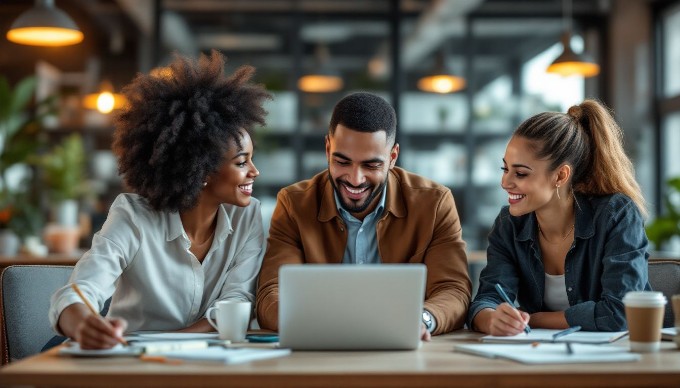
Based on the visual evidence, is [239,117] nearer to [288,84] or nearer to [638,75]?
[288,84]

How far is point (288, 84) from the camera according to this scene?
6973mm

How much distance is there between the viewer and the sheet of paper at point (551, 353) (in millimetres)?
1521

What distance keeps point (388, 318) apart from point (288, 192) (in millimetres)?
979

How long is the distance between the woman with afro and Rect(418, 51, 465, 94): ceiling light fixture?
4.41m

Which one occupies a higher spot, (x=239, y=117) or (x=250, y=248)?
(x=239, y=117)

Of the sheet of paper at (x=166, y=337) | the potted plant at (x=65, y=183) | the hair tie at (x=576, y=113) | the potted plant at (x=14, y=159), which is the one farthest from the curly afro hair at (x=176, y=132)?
the potted plant at (x=65, y=183)

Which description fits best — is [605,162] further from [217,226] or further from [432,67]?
[432,67]

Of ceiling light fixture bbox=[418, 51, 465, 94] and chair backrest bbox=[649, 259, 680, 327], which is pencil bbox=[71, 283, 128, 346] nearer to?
chair backrest bbox=[649, 259, 680, 327]

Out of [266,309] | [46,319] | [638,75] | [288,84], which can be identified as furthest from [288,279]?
[638,75]

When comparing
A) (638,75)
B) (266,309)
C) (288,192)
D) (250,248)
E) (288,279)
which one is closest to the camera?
(288,279)

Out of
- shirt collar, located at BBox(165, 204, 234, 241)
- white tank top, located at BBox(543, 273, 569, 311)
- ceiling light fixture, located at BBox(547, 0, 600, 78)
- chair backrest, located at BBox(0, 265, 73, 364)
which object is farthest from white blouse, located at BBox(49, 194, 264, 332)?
ceiling light fixture, located at BBox(547, 0, 600, 78)

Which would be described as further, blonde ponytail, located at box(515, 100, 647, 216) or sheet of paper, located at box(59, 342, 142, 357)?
blonde ponytail, located at box(515, 100, 647, 216)

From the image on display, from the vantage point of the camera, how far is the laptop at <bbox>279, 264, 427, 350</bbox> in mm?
1636

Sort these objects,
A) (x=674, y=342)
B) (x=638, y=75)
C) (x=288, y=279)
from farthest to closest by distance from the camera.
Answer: (x=638, y=75), (x=674, y=342), (x=288, y=279)
